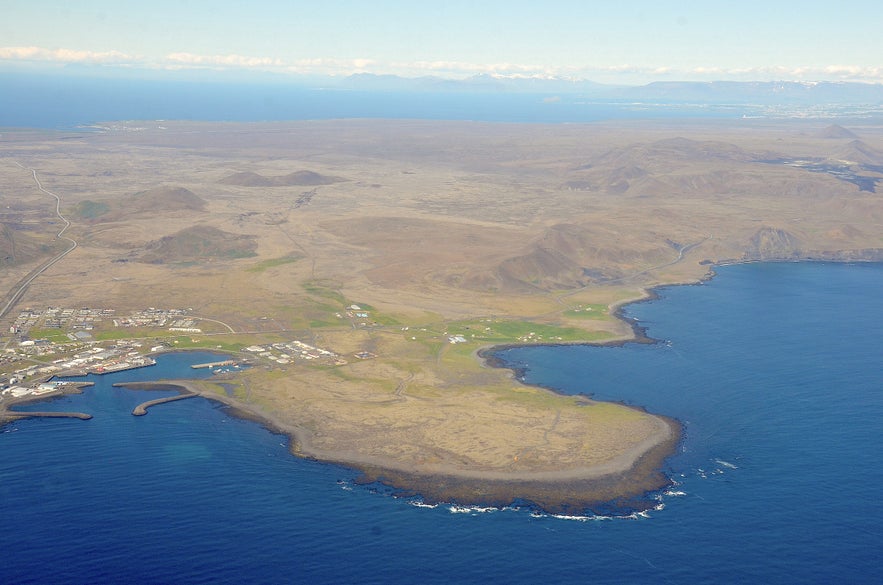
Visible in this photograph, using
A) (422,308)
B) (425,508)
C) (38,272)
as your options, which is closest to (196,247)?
(38,272)

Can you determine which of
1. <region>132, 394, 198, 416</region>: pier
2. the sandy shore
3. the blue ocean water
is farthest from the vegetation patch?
the sandy shore

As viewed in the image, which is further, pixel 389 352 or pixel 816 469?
pixel 389 352

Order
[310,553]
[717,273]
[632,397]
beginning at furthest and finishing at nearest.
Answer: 1. [717,273]
2. [632,397]
3. [310,553]

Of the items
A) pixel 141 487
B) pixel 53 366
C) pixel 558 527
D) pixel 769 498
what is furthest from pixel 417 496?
pixel 53 366

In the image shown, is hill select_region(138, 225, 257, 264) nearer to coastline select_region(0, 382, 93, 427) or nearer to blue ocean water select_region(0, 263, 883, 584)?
blue ocean water select_region(0, 263, 883, 584)

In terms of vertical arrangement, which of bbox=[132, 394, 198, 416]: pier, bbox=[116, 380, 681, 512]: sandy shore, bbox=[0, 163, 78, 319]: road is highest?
bbox=[0, 163, 78, 319]: road

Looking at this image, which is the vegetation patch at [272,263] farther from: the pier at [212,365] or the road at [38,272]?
the pier at [212,365]

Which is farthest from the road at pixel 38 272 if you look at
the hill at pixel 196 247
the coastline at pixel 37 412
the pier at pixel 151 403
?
the pier at pixel 151 403

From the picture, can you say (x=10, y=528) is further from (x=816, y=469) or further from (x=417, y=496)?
(x=816, y=469)
